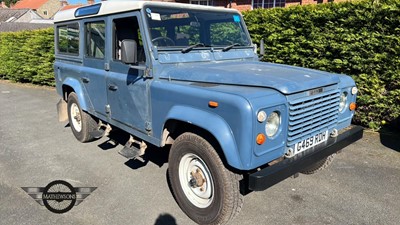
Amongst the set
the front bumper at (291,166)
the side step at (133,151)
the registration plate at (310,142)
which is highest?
the registration plate at (310,142)

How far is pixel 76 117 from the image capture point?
5.73m

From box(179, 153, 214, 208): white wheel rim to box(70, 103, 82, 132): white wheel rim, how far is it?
120 inches

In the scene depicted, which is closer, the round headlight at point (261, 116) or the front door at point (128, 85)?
the round headlight at point (261, 116)

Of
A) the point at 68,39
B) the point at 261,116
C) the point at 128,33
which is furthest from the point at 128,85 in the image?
the point at 68,39

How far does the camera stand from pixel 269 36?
6.61 metres

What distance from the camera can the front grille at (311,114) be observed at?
276cm

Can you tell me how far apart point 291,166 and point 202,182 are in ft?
2.92

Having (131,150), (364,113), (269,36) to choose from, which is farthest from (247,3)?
(131,150)

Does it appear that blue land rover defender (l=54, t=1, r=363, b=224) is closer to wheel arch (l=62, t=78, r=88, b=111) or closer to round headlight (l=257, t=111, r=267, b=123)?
round headlight (l=257, t=111, r=267, b=123)

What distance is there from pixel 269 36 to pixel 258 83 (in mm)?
4085

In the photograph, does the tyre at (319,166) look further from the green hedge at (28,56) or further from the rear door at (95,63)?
the green hedge at (28,56)

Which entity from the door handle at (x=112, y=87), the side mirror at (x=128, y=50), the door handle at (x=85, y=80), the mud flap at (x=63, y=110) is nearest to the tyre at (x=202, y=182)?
the side mirror at (x=128, y=50)

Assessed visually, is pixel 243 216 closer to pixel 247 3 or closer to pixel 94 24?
pixel 94 24

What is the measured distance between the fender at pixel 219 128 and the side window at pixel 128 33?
116 cm
